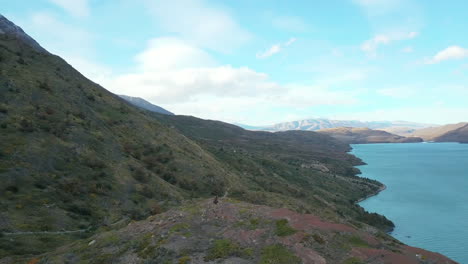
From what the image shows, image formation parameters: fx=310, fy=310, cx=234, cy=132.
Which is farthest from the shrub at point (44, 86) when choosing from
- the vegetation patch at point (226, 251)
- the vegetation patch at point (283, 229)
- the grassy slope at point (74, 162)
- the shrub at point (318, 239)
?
the shrub at point (318, 239)

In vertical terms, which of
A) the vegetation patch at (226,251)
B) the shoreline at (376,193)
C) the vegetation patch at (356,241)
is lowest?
the shoreline at (376,193)

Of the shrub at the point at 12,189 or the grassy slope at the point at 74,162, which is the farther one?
the shrub at the point at 12,189

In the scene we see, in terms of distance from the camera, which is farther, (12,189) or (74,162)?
(74,162)

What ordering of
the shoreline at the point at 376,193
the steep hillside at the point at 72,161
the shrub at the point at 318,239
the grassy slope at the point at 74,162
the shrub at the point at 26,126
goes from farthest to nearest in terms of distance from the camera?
the shoreline at the point at 376,193, the shrub at the point at 26,126, the grassy slope at the point at 74,162, the steep hillside at the point at 72,161, the shrub at the point at 318,239

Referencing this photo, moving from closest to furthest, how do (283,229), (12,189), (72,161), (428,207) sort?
(283,229) < (12,189) < (72,161) < (428,207)

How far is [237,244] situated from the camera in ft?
53.2

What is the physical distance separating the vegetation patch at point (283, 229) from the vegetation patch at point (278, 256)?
4.42ft

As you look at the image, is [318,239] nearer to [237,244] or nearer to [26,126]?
[237,244]

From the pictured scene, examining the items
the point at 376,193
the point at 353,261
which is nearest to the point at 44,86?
the point at 353,261

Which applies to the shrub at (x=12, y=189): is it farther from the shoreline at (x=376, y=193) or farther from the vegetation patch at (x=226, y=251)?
the shoreline at (x=376, y=193)

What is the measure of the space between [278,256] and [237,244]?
Answer: 2550 mm

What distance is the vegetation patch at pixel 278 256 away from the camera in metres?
14.1

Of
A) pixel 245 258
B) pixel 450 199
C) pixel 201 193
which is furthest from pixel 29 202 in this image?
pixel 450 199

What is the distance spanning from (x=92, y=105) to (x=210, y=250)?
45790 mm
